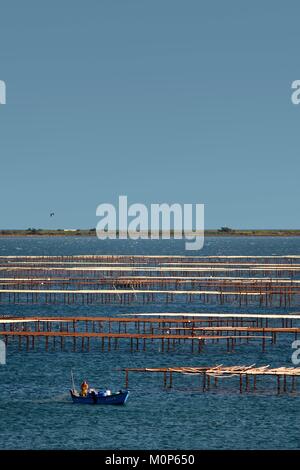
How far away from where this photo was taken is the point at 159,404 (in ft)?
254

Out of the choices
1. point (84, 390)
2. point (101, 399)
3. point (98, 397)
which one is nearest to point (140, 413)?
point (101, 399)

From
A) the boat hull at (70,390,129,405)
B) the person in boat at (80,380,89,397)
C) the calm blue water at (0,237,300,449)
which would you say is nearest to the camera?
the calm blue water at (0,237,300,449)

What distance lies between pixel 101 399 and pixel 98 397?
298 mm

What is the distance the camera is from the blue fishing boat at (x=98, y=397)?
77.7m

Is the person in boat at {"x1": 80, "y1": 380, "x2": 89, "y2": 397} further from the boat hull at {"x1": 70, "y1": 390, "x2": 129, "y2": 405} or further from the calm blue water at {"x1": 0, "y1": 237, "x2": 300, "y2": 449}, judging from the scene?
the calm blue water at {"x1": 0, "y1": 237, "x2": 300, "y2": 449}

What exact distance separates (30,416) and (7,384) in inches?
565

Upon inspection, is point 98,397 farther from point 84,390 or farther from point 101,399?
point 84,390

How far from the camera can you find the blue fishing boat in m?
77.7

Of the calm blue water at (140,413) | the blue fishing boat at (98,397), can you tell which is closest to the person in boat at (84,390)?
the blue fishing boat at (98,397)

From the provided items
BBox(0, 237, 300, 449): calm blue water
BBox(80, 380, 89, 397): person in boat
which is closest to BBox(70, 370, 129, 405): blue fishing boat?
BBox(80, 380, 89, 397): person in boat

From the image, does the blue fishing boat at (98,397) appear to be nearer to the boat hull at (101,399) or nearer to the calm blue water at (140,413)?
the boat hull at (101,399)

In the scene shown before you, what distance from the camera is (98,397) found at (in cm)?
7869
